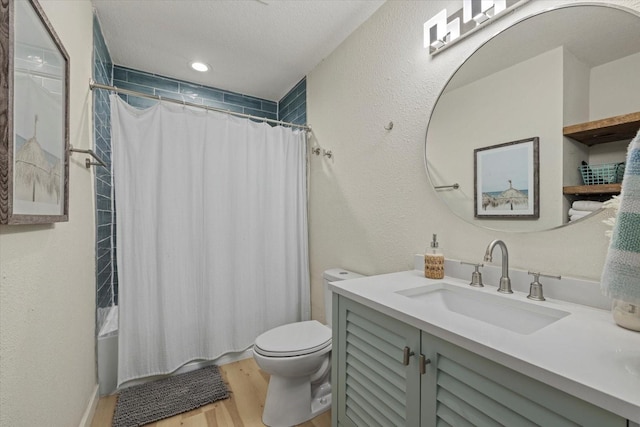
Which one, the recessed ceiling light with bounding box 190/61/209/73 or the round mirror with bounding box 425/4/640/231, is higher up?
the recessed ceiling light with bounding box 190/61/209/73

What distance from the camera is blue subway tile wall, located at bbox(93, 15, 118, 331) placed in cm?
179

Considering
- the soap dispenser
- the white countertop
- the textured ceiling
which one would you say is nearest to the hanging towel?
the white countertop

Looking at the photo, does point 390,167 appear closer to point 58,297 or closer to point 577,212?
point 577,212

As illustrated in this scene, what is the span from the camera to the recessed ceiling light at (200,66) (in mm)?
2271

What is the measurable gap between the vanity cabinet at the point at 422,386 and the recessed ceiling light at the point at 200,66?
86.0 inches

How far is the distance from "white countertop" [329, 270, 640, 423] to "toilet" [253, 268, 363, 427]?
0.69 meters

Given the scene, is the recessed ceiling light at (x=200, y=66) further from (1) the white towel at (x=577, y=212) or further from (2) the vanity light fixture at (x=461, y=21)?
(1) the white towel at (x=577, y=212)

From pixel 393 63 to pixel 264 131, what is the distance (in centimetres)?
106

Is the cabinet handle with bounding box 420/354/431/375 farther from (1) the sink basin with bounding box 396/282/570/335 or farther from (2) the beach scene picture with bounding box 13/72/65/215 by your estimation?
(2) the beach scene picture with bounding box 13/72/65/215

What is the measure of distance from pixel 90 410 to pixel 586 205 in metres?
2.43

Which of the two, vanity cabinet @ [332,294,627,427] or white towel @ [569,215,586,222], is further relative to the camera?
white towel @ [569,215,586,222]

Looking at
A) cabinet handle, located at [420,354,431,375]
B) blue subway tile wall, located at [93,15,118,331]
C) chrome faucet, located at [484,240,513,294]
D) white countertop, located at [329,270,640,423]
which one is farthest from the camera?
blue subway tile wall, located at [93,15,118,331]

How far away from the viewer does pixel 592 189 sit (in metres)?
0.89

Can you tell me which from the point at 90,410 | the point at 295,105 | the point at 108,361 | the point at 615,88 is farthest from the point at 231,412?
the point at 295,105
